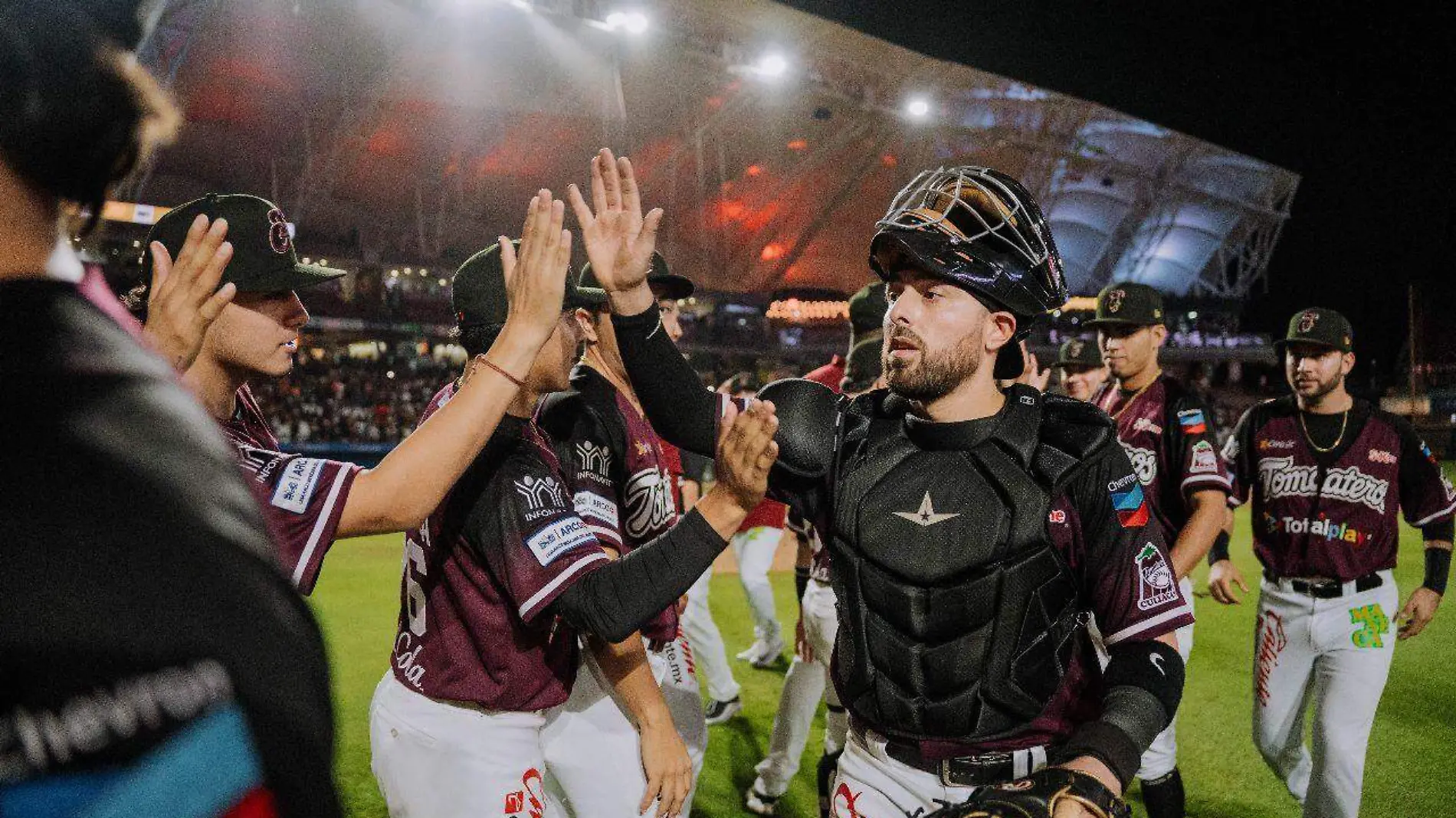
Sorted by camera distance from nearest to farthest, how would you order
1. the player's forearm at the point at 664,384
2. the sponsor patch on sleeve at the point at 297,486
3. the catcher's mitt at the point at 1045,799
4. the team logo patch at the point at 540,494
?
the catcher's mitt at the point at 1045,799 < the sponsor patch on sleeve at the point at 297,486 < the player's forearm at the point at 664,384 < the team logo patch at the point at 540,494

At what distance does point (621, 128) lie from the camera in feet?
102

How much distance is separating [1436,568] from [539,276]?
5696mm

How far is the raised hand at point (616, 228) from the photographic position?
2281mm

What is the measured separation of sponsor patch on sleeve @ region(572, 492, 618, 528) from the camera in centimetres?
305

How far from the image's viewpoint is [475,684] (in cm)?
251

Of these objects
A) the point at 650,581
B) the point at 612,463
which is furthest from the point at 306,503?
the point at 612,463

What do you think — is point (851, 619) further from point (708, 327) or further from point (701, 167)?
point (708, 327)

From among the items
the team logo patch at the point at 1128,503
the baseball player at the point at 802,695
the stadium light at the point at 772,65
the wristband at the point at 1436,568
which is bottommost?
the baseball player at the point at 802,695

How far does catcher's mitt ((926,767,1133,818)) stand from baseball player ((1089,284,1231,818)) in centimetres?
269

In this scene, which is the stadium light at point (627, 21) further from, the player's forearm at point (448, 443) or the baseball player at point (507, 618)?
the player's forearm at point (448, 443)

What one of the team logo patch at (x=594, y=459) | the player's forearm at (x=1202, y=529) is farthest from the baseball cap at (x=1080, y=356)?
the team logo patch at (x=594, y=459)

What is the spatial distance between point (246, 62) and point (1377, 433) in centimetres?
2903

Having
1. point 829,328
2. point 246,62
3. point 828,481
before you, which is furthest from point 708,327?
point 828,481

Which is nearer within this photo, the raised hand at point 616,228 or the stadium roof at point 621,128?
the raised hand at point 616,228
